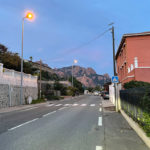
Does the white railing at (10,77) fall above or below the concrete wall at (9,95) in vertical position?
above

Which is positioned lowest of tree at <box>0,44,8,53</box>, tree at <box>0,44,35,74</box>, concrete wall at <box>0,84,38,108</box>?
concrete wall at <box>0,84,38,108</box>

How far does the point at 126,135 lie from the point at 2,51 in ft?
123

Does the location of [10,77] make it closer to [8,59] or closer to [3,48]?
[8,59]

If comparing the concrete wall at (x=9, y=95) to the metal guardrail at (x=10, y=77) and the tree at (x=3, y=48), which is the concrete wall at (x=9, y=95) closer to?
the metal guardrail at (x=10, y=77)

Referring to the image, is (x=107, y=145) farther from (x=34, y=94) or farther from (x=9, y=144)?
(x=34, y=94)

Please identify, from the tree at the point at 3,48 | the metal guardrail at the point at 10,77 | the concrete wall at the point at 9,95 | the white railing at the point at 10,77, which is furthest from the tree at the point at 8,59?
the concrete wall at the point at 9,95

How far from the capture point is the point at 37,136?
21.6 ft

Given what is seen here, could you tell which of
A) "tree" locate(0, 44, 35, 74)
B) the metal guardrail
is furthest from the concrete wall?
"tree" locate(0, 44, 35, 74)

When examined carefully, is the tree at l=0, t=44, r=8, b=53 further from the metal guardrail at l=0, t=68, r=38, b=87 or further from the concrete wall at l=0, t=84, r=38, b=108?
the concrete wall at l=0, t=84, r=38, b=108

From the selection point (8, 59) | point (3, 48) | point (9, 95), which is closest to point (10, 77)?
point (9, 95)

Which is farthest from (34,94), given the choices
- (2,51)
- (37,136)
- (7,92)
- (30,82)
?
(37,136)

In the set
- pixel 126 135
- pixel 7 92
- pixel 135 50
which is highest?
pixel 135 50

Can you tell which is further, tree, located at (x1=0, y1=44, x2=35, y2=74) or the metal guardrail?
tree, located at (x1=0, y1=44, x2=35, y2=74)

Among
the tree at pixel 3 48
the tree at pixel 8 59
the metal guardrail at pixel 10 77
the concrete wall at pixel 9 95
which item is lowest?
the concrete wall at pixel 9 95
